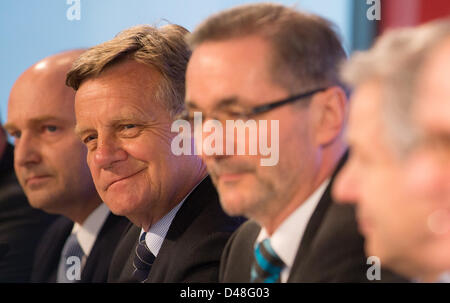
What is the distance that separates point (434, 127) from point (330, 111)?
1.21ft

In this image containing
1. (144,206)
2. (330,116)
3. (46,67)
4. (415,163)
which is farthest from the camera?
(46,67)

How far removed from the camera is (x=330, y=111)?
1477mm

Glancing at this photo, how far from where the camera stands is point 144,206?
1923mm

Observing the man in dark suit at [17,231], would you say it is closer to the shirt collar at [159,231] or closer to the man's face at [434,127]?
the shirt collar at [159,231]

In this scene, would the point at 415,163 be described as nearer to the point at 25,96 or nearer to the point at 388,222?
the point at 388,222

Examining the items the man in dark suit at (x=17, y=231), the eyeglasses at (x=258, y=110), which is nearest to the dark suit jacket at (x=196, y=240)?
the eyeglasses at (x=258, y=110)

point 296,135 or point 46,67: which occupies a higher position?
point 46,67

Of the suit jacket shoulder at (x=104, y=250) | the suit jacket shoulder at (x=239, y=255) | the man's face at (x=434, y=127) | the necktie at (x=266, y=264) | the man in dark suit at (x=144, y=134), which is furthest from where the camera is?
the suit jacket shoulder at (x=104, y=250)

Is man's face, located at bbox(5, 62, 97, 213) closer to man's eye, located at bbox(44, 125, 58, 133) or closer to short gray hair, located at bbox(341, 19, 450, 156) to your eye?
man's eye, located at bbox(44, 125, 58, 133)

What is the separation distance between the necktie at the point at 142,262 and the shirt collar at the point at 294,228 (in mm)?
531

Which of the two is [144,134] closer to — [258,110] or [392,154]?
[258,110]

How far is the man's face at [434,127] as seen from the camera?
44.0 inches

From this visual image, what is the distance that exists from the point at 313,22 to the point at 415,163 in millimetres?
456

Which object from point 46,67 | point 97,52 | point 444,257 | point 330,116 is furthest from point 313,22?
point 46,67
